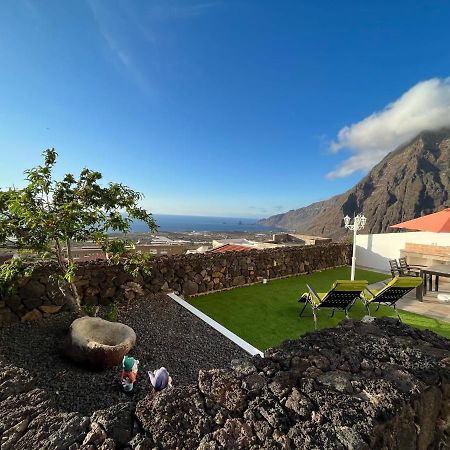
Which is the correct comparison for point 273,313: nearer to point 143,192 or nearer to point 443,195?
point 143,192

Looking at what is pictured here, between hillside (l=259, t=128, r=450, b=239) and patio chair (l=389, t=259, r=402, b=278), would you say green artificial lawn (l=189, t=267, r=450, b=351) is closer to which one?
patio chair (l=389, t=259, r=402, b=278)

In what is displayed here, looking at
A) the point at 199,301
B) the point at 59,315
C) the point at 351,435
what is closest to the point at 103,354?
the point at 59,315

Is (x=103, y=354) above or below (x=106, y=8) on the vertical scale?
below

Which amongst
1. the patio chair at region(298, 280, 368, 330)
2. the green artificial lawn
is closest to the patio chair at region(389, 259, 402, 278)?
the green artificial lawn

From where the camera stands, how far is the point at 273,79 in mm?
16969

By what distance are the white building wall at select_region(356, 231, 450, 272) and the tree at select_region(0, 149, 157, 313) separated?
431 inches

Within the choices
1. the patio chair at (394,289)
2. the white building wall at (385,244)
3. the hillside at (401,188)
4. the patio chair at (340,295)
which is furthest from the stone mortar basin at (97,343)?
the hillside at (401,188)

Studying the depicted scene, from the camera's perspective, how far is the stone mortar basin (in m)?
3.54

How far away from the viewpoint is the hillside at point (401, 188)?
3499 inches

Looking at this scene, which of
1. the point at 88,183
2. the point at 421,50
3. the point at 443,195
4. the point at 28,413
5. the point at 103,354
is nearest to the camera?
the point at 28,413

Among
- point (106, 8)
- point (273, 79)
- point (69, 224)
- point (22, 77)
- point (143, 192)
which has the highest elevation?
point (273, 79)

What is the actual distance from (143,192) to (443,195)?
108m

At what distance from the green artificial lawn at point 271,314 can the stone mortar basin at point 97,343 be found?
6.97 ft

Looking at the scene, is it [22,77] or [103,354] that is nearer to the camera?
[103,354]
